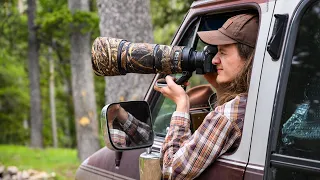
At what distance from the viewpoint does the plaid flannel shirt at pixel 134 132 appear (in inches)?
105

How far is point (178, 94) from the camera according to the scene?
7.91 ft

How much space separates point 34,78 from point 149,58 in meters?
18.2

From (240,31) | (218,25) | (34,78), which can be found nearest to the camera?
(240,31)

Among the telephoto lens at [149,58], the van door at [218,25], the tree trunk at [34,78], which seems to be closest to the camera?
the van door at [218,25]

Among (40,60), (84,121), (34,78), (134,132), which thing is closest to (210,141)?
(134,132)

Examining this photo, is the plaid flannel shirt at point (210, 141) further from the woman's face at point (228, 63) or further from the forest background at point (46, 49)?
the forest background at point (46, 49)

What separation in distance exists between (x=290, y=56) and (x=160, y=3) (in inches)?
487

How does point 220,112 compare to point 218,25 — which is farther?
point 218,25

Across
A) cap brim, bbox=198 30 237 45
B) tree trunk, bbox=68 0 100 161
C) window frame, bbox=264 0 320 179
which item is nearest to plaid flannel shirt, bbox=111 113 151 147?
cap brim, bbox=198 30 237 45

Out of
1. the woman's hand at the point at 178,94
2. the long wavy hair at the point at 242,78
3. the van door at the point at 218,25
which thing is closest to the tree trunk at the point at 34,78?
the van door at the point at 218,25

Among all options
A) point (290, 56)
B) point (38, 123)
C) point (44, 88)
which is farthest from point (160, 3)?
point (44, 88)

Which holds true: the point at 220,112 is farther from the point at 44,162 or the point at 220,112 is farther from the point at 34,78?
the point at 34,78

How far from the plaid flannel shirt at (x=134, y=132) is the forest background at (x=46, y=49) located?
4156 millimetres

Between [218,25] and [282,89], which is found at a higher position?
[218,25]
